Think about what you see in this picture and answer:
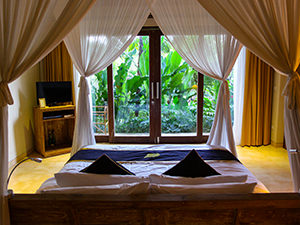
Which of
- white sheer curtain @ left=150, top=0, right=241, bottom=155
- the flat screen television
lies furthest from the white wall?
white sheer curtain @ left=150, top=0, right=241, bottom=155

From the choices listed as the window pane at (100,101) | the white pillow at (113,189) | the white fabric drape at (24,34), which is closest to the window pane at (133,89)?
the window pane at (100,101)

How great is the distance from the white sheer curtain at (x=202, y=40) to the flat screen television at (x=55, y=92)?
7.11 ft

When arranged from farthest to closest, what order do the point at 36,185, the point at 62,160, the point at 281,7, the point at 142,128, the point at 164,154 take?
the point at 142,128, the point at 62,160, the point at 36,185, the point at 164,154, the point at 281,7

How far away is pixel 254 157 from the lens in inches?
172

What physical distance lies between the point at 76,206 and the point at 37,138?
328cm

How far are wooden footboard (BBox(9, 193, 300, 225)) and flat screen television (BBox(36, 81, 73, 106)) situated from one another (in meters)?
3.13

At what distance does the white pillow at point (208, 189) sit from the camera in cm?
168

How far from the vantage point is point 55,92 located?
4535 millimetres

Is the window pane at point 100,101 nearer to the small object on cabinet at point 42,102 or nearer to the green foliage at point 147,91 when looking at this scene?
the green foliage at point 147,91

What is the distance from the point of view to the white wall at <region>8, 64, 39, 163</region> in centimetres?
396

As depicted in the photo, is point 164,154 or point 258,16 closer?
point 258,16

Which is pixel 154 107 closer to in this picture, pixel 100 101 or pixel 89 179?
pixel 100 101

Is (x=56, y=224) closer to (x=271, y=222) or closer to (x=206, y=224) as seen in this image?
(x=206, y=224)

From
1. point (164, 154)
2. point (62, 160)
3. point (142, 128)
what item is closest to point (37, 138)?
point (62, 160)
